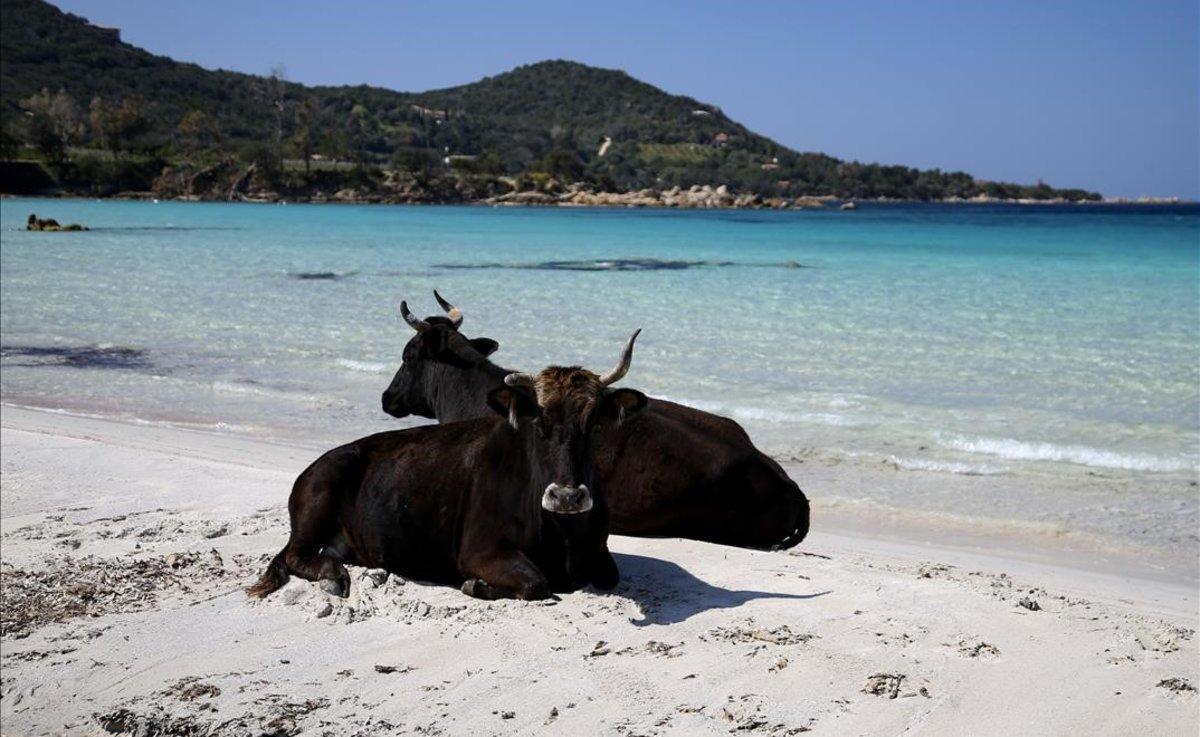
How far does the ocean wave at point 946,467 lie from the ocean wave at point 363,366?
7933 millimetres

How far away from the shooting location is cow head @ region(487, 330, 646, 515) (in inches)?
233

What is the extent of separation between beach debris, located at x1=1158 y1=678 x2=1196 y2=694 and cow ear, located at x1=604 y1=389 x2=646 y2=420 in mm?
2635

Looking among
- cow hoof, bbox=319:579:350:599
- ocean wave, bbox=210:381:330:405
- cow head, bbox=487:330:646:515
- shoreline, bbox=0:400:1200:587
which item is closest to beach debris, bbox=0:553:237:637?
cow hoof, bbox=319:579:350:599

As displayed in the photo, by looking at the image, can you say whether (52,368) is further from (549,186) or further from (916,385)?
(549,186)

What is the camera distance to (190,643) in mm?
6070

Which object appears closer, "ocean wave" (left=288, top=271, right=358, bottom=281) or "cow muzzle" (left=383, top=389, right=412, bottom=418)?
"cow muzzle" (left=383, top=389, right=412, bottom=418)

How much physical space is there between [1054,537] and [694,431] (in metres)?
2.75

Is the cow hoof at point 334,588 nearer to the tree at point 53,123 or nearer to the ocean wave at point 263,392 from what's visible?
the ocean wave at point 263,392

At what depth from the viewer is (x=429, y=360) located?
9422 millimetres

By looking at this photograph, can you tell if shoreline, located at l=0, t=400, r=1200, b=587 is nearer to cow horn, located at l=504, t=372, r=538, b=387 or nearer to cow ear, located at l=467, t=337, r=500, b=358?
cow ear, located at l=467, t=337, r=500, b=358

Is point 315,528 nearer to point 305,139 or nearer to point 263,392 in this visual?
point 263,392

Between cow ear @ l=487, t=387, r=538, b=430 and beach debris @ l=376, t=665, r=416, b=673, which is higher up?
cow ear @ l=487, t=387, r=538, b=430

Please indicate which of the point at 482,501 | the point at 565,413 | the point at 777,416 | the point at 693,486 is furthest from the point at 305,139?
the point at 565,413

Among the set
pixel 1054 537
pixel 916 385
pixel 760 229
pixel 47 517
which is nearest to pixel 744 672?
pixel 1054 537
